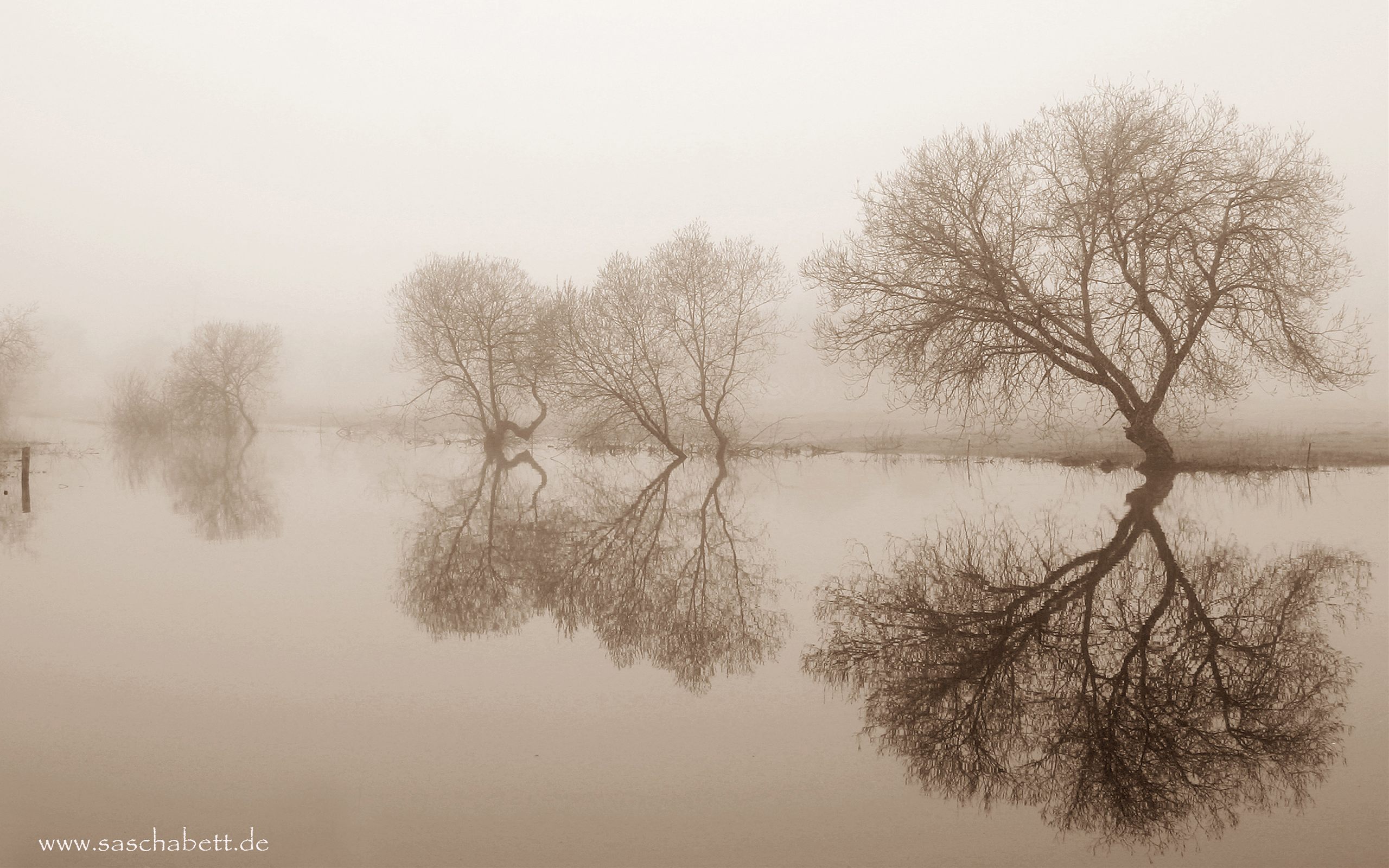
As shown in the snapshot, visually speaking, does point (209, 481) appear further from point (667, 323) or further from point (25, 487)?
point (667, 323)

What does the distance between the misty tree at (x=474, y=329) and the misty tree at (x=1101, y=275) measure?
17677mm

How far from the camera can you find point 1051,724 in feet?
18.1

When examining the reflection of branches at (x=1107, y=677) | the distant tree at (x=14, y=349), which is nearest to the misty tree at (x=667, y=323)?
the reflection of branches at (x=1107, y=677)

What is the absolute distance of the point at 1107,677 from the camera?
6324mm

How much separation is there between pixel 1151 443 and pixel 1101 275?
187 inches

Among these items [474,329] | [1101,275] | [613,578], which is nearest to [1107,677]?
[613,578]

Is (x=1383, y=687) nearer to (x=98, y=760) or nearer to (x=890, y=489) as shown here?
(x=98, y=760)

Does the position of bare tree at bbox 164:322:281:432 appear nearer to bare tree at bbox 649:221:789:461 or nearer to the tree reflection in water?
bare tree at bbox 649:221:789:461

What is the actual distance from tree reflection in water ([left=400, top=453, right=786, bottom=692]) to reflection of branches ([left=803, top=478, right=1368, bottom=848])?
1.01m

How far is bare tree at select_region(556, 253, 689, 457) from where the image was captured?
2933 centimetres

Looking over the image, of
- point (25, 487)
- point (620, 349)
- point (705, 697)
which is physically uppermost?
point (620, 349)

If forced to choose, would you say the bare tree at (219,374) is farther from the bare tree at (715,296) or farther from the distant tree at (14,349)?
the bare tree at (715,296)

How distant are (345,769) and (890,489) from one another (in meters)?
16.1

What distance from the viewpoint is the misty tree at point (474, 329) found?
1451 inches
